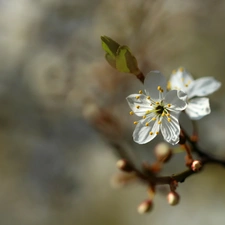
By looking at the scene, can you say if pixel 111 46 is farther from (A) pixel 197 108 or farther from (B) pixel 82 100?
(B) pixel 82 100

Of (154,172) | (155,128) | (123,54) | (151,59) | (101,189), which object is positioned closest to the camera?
(123,54)

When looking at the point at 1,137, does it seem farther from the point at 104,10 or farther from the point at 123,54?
the point at 123,54

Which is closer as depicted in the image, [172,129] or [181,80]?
[172,129]

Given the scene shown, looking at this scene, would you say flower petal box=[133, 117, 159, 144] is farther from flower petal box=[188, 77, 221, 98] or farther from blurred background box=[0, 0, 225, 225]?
blurred background box=[0, 0, 225, 225]

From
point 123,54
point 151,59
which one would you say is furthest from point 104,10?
point 123,54

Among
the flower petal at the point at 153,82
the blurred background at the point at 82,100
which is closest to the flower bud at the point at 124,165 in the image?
the flower petal at the point at 153,82

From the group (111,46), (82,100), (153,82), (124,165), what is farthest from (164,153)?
(82,100)
